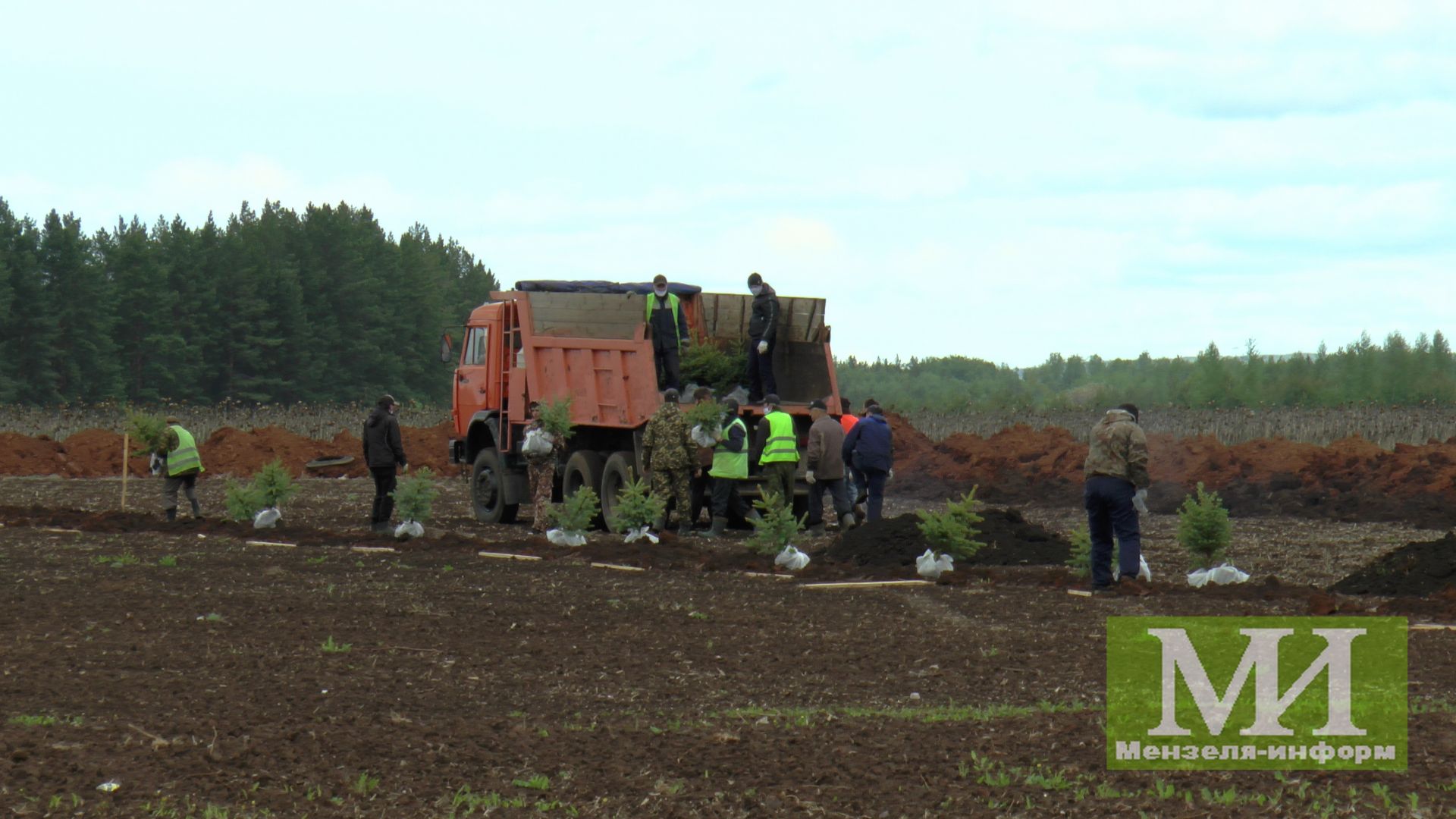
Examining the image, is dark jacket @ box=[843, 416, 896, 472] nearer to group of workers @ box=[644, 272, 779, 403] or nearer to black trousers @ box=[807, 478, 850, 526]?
black trousers @ box=[807, 478, 850, 526]

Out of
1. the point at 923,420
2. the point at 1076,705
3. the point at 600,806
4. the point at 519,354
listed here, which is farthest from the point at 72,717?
the point at 923,420

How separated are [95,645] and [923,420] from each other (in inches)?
1410

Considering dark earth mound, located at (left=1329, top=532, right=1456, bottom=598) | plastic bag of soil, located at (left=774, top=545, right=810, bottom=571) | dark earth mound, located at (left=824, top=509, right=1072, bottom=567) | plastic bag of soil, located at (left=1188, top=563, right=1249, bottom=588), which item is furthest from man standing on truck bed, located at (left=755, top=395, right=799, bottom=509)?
dark earth mound, located at (left=1329, top=532, right=1456, bottom=598)

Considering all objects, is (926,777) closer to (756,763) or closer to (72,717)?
(756,763)

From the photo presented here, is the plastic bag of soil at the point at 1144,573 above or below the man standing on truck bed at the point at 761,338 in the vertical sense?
below

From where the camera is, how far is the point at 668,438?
18453mm

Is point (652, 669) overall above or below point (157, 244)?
below

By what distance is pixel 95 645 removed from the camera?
10422mm

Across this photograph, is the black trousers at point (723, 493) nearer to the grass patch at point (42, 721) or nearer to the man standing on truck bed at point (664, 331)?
A: the man standing on truck bed at point (664, 331)

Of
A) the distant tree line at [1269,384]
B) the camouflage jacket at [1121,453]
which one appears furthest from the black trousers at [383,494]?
the distant tree line at [1269,384]

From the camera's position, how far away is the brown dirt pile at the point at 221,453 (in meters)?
36.8

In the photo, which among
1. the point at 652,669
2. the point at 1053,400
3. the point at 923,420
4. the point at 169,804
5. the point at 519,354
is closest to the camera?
the point at 169,804

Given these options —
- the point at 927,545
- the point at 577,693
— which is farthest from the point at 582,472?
the point at 577,693

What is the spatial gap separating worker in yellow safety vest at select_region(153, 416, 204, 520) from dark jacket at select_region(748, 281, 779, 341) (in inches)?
289
